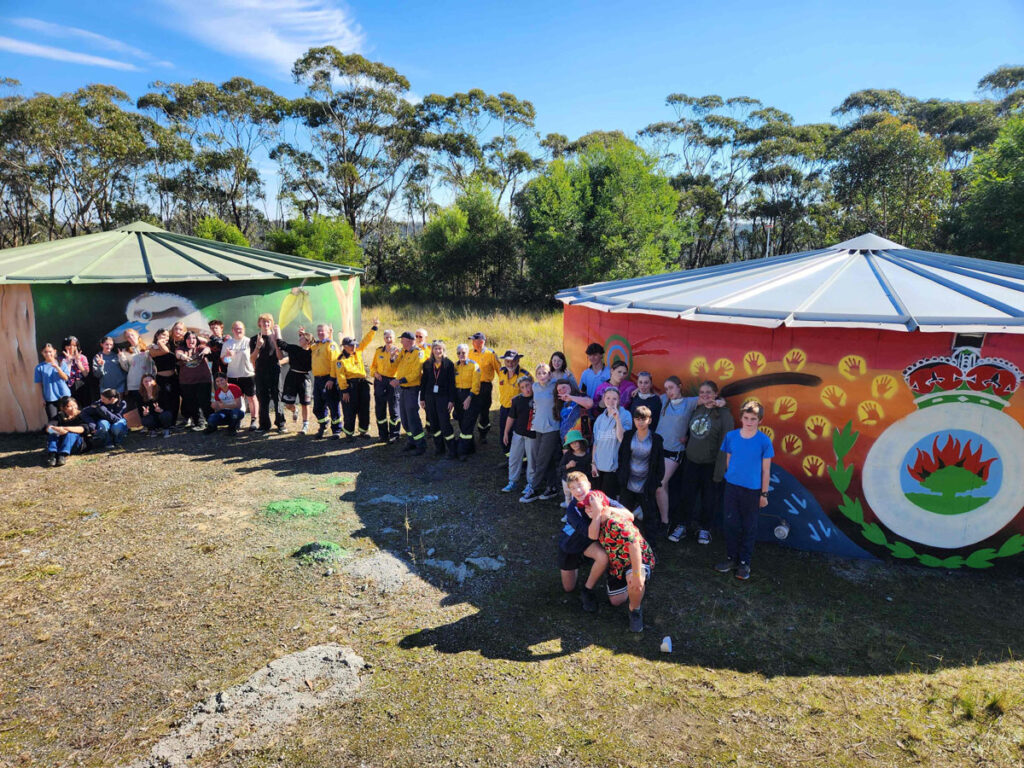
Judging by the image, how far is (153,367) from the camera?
9289mm

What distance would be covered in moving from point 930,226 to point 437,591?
87.6 ft

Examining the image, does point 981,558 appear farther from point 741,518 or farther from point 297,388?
point 297,388

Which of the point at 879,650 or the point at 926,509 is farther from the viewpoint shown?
the point at 926,509

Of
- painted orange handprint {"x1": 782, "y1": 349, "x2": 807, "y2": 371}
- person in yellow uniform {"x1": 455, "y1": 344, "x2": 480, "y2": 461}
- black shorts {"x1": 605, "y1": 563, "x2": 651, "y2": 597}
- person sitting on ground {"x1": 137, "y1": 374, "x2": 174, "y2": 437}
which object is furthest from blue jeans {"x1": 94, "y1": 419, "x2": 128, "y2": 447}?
painted orange handprint {"x1": 782, "y1": 349, "x2": 807, "y2": 371}

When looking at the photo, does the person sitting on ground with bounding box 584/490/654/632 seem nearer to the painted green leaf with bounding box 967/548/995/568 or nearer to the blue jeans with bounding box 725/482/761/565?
the blue jeans with bounding box 725/482/761/565

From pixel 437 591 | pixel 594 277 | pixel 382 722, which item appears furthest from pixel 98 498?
pixel 594 277

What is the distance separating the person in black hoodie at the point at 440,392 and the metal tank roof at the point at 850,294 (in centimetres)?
212

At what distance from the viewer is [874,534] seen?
19.2 ft

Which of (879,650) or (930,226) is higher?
(930,226)

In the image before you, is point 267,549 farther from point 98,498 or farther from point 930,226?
point 930,226

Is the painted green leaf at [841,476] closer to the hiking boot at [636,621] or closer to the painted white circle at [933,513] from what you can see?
the painted white circle at [933,513]

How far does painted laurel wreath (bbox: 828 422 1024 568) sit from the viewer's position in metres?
5.64

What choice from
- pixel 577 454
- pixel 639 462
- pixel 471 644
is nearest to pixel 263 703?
pixel 471 644

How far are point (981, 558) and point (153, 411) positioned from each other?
11279 millimetres
